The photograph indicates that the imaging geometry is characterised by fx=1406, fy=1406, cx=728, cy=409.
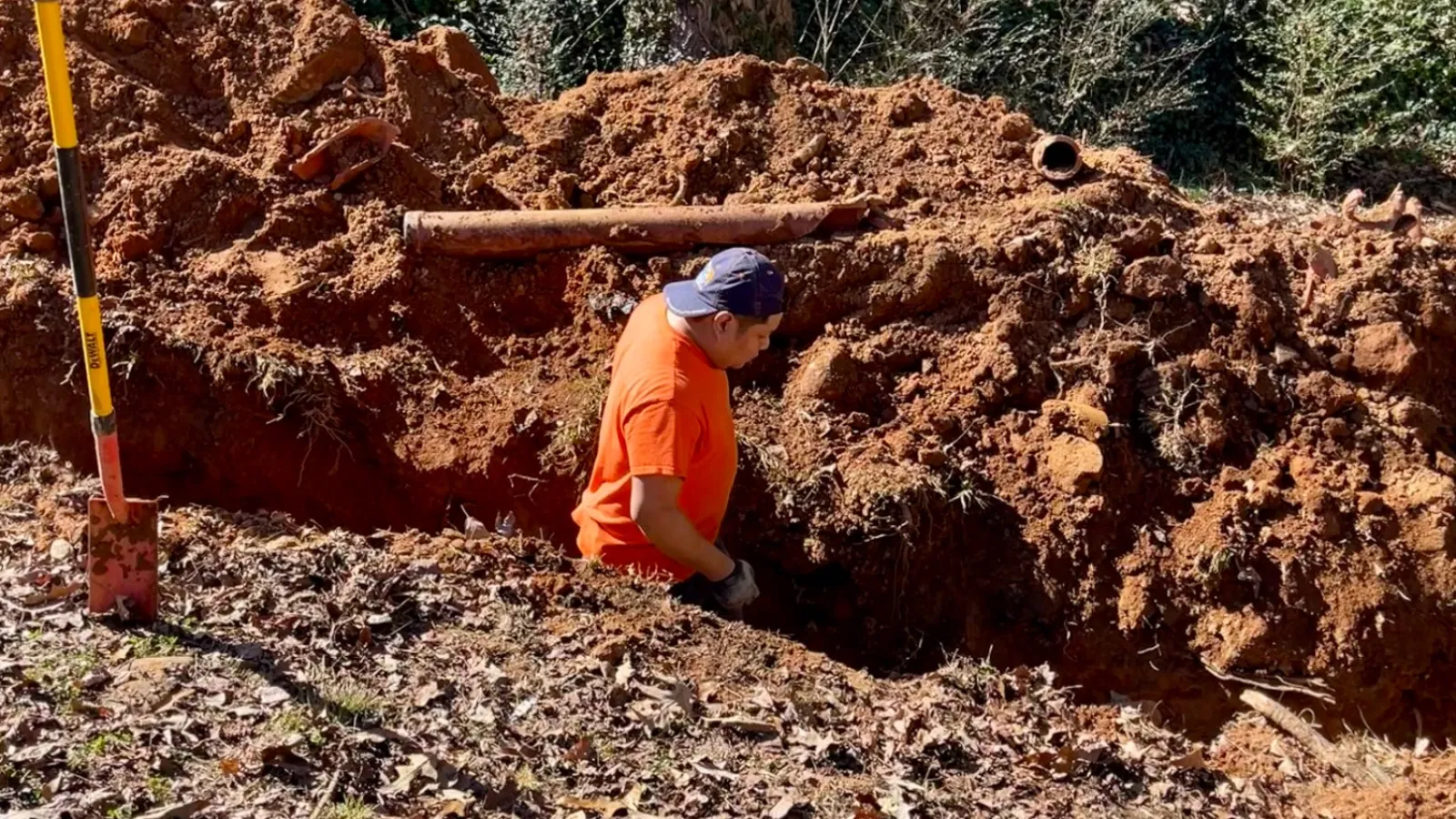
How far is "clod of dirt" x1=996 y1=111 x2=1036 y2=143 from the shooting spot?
6789 mm

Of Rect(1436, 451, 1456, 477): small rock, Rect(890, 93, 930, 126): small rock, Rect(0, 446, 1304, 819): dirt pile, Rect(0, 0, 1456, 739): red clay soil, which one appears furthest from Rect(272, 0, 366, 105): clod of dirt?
Rect(1436, 451, 1456, 477): small rock

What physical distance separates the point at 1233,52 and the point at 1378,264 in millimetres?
5935

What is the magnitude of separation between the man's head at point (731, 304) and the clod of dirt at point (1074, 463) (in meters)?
1.82

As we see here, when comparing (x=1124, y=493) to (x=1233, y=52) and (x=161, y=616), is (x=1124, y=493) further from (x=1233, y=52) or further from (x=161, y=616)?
(x=1233, y=52)

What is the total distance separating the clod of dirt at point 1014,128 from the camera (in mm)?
6789

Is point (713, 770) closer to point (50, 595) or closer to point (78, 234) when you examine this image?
point (50, 595)

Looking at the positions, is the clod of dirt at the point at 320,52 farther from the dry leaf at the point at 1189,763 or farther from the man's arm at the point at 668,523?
the dry leaf at the point at 1189,763

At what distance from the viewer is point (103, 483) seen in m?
3.88

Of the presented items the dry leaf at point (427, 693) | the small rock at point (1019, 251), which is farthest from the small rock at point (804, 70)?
the dry leaf at point (427, 693)

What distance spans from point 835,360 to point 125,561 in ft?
9.95

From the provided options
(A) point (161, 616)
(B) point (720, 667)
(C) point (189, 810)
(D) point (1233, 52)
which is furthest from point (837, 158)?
(D) point (1233, 52)

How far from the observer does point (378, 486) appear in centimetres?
596

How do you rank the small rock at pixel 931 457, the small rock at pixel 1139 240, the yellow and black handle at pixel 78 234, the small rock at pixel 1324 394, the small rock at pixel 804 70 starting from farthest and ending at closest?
the small rock at pixel 804 70
the small rock at pixel 1139 240
the small rock at pixel 1324 394
the small rock at pixel 931 457
the yellow and black handle at pixel 78 234

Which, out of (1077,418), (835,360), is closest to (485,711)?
(835,360)
